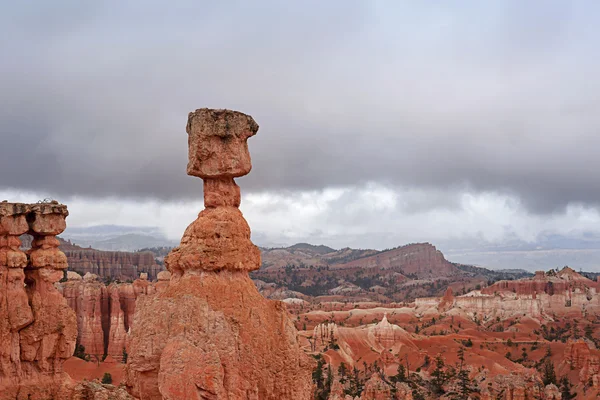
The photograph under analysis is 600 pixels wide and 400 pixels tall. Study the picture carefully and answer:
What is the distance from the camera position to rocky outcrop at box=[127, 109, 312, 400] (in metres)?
8.88

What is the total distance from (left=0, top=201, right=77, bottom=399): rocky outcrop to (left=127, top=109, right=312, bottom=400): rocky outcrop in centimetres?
942

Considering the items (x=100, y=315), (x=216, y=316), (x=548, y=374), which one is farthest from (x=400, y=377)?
(x=216, y=316)

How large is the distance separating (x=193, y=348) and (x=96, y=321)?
148 ft

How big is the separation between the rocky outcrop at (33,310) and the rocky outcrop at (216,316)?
371 inches

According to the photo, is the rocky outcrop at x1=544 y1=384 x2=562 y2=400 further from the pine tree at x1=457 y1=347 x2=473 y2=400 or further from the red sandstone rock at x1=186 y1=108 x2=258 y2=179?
the red sandstone rock at x1=186 y1=108 x2=258 y2=179

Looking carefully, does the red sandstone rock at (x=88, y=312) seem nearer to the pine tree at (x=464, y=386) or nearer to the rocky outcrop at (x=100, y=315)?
the rocky outcrop at (x=100, y=315)

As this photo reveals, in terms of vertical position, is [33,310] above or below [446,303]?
above

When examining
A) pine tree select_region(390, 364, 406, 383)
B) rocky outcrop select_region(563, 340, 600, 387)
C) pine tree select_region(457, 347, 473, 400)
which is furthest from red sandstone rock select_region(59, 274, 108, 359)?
rocky outcrop select_region(563, 340, 600, 387)

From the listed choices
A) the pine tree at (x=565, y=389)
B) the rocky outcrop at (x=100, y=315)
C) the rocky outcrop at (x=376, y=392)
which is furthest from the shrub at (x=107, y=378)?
the pine tree at (x=565, y=389)

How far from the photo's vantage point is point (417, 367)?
59125 millimetres

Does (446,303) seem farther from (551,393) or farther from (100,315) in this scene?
(100,315)

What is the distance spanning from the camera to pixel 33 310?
1788 cm

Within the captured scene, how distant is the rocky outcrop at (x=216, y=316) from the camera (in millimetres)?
8875

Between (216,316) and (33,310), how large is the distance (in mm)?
11111
